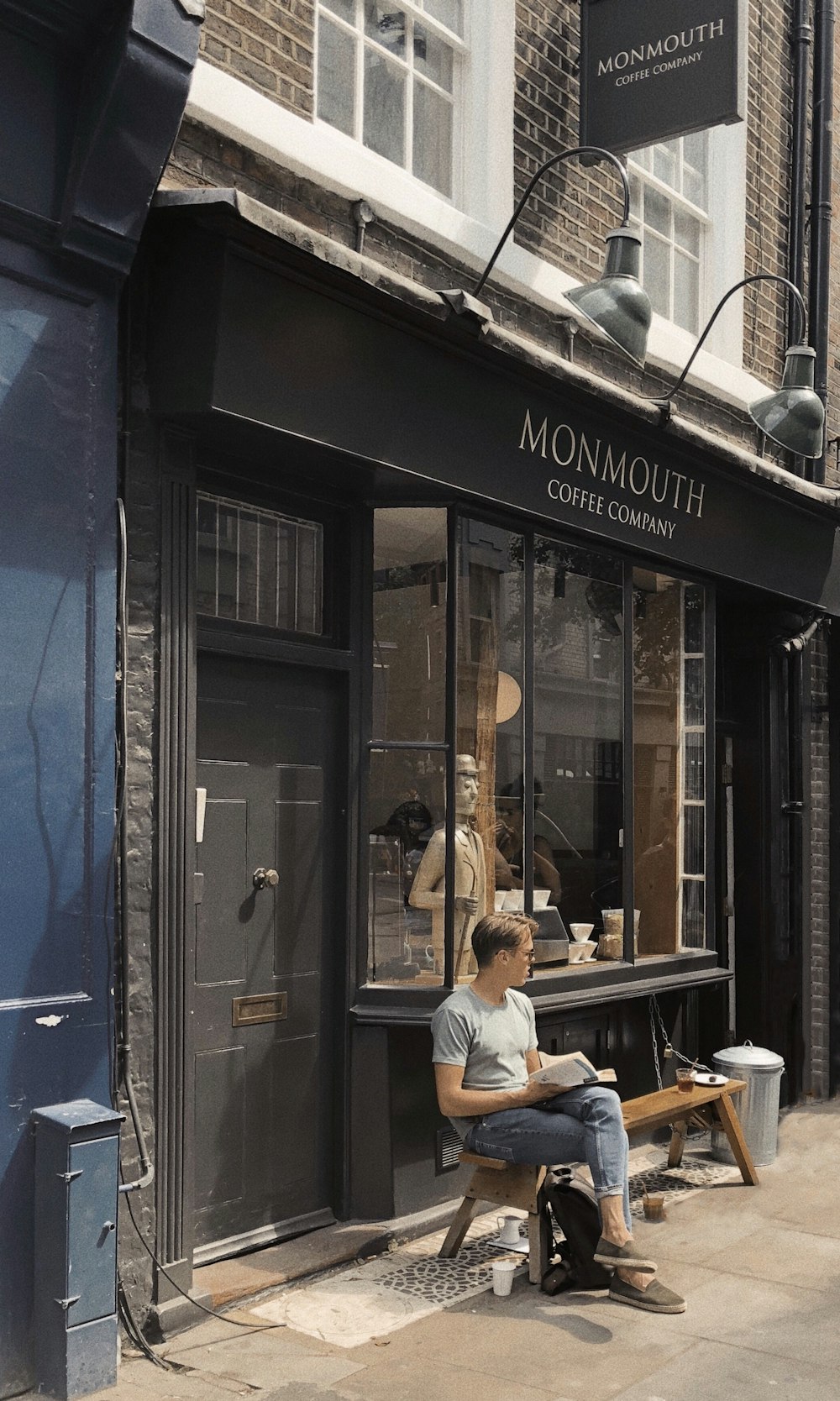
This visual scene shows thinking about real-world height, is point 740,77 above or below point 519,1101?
above

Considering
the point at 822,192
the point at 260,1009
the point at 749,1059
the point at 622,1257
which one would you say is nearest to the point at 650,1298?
the point at 622,1257

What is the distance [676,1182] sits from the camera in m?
7.02

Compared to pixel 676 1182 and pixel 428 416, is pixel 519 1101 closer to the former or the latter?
→ pixel 676 1182

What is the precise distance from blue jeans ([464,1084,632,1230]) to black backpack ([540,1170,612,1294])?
0.13 metres

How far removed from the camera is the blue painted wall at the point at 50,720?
4230 millimetres

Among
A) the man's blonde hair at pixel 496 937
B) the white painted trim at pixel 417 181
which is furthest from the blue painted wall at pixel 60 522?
the man's blonde hair at pixel 496 937

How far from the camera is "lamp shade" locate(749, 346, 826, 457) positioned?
759 centimetres

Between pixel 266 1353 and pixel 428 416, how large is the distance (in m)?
3.60

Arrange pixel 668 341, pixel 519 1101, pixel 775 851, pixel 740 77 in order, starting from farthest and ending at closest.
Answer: pixel 775 851
pixel 668 341
pixel 740 77
pixel 519 1101

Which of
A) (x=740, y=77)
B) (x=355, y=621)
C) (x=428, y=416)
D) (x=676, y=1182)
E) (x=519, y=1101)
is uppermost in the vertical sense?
(x=740, y=77)

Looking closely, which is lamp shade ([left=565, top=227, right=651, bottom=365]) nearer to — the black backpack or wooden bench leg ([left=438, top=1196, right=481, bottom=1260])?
the black backpack

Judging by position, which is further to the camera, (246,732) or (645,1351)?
(246,732)

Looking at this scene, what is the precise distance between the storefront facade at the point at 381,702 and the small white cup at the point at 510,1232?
1.35 feet

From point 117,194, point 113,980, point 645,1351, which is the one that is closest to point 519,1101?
point 645,1351
